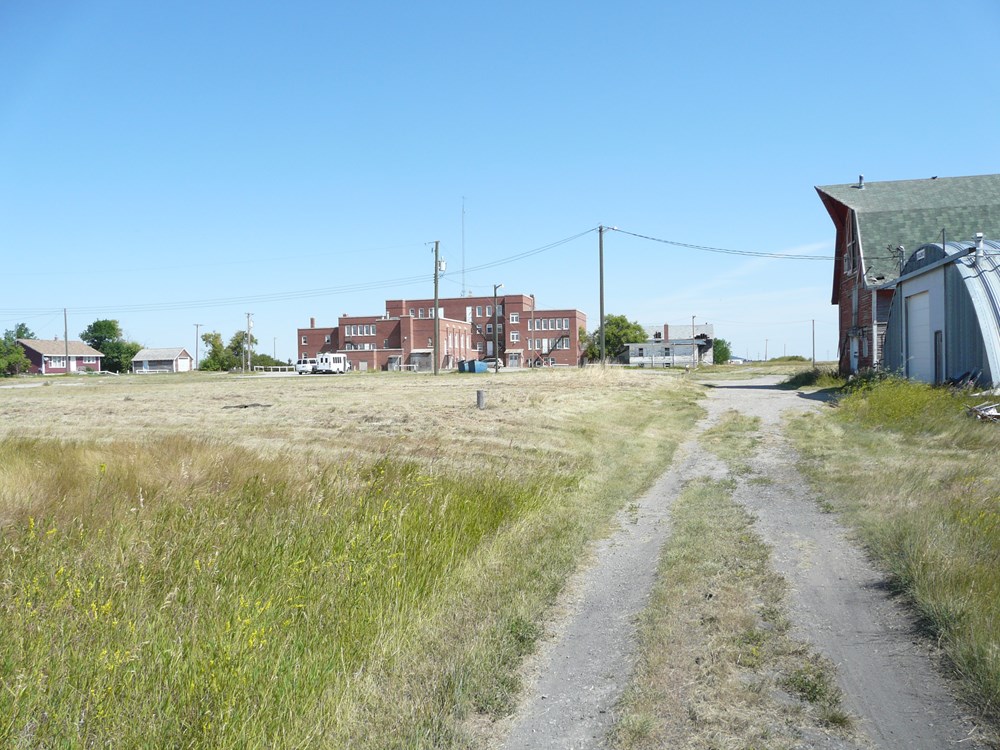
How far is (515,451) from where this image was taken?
48.8ft

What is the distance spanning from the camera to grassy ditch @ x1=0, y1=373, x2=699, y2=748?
416 centimetres

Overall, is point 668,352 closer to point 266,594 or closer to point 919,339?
point 919,339

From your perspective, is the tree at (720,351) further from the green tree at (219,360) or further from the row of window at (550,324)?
the green tree at (219,360)

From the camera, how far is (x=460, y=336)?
115125mm

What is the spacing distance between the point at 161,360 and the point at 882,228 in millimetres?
130136

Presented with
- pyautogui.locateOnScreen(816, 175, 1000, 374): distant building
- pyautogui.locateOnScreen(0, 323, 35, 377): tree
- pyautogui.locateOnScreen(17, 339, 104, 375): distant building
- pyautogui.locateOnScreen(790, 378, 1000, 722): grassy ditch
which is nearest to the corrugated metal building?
pyautogui.locateOnScreen(790, 378, 1000, 722): grassy ditch

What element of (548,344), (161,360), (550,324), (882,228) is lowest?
(161,360)

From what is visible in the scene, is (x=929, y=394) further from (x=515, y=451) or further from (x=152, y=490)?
(x=152, y=490)

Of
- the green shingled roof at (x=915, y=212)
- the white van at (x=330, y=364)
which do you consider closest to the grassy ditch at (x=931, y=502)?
the green shingled roof at (x=915, y=212)

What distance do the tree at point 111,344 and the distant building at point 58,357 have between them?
4.11 metres

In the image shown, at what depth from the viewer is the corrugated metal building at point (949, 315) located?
71.2 feet

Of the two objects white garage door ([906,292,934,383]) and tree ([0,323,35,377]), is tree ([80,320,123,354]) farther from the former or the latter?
white garage door ([906,292,934,383])

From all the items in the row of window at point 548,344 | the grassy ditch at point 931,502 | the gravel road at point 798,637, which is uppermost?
the row of window at point 548,344

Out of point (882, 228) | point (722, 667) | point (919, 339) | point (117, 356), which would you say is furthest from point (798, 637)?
point (117, 356)
